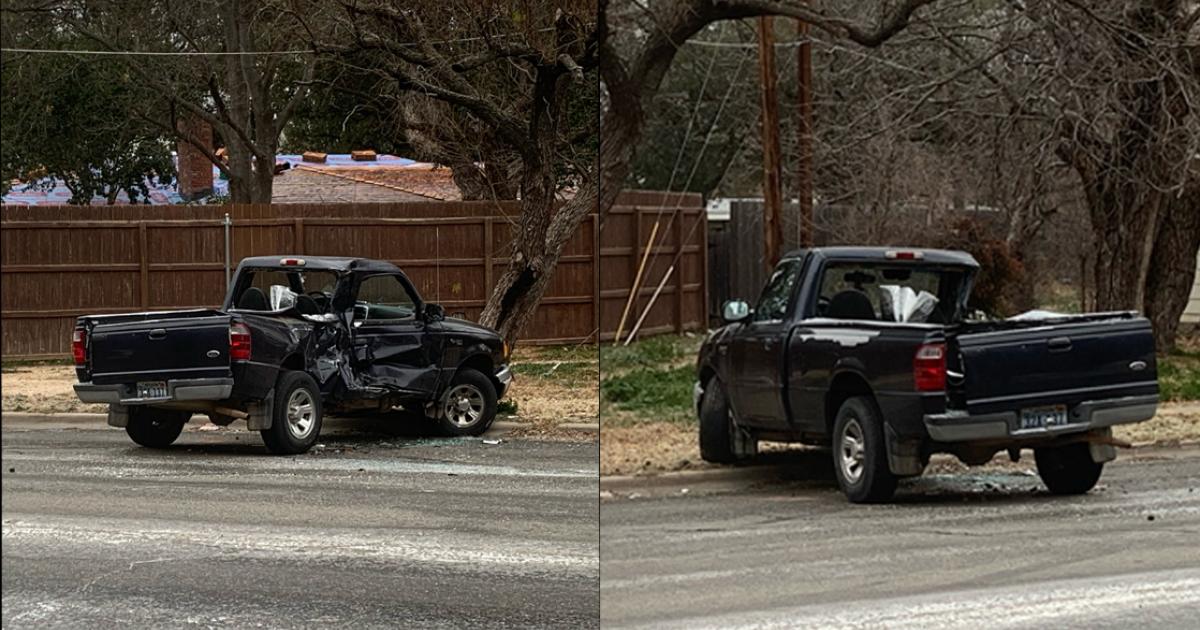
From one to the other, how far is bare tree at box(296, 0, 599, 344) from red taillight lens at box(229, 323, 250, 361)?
10.5 inches

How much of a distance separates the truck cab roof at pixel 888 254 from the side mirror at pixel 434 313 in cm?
39

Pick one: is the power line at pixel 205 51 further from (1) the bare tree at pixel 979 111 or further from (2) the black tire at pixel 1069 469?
(2) the black tire at pixel 1069 469

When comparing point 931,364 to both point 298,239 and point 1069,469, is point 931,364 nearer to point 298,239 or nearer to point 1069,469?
point 298,239

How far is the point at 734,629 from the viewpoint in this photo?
1537 mm

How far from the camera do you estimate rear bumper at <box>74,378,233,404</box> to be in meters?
1.36

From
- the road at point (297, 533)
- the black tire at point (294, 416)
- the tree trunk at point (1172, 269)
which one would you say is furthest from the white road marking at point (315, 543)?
the tree trunk at point (1172, 269)

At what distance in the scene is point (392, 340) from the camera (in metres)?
1.68

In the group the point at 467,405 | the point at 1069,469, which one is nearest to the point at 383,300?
the point at 467,405

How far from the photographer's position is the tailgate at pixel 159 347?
1.34 meters

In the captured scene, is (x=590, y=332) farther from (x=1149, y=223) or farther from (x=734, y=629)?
(x=1149, y=223)

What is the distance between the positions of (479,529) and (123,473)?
0.44 metres

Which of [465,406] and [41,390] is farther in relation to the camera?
[465,406]

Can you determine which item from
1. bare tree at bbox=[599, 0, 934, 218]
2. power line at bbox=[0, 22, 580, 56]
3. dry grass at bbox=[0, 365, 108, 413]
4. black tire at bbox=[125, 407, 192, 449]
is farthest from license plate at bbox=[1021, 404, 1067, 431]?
dry grass at bbox=[0, 365, 108, 413]

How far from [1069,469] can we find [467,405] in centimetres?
183
